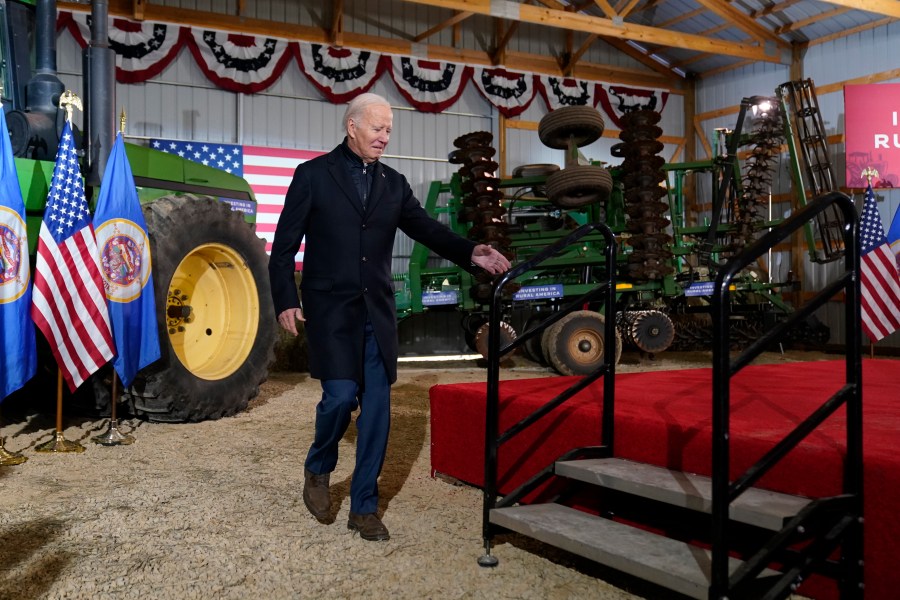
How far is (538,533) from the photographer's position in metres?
2.38

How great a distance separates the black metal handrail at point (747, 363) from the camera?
1.85 metres

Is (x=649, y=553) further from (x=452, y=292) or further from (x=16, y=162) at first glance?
(x=452, y=292)

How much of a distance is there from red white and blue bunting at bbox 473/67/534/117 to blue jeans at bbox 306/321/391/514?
11.3 meters

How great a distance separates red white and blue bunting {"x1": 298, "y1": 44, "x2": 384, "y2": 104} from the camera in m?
12.2

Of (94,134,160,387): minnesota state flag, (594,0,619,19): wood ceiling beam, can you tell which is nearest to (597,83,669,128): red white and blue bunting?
(594,0,619,19): wood ceiling beam

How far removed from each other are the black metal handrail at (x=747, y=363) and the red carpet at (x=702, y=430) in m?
0.06

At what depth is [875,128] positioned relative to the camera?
1205cm

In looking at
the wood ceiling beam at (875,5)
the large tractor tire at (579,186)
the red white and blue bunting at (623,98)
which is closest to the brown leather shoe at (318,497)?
the large tractor tire at (579,186)

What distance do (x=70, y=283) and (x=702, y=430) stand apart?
331 centimetres

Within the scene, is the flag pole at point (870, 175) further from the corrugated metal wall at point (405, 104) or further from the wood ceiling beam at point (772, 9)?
the wood ceiling beam at point (772, 9)

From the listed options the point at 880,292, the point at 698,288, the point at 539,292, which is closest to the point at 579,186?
the point at 539,292

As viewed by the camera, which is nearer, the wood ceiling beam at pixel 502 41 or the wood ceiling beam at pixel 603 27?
the wood ceiling beam at pixel 603 27

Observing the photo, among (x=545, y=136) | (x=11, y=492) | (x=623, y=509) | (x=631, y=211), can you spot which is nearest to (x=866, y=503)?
(x=623, y=509)

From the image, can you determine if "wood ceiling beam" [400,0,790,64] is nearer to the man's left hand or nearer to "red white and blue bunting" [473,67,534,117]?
"red white and blue bunting" [473,67,534,117]
